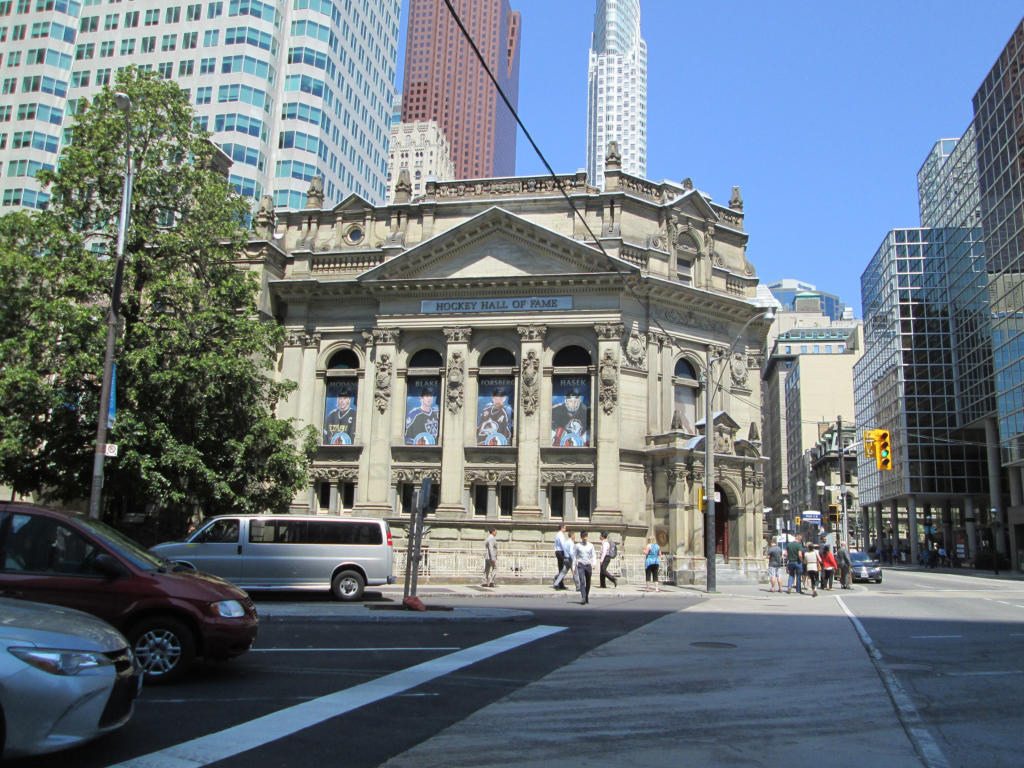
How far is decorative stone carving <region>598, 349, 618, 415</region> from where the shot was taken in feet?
113

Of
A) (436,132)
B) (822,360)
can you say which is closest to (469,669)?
(822,360)

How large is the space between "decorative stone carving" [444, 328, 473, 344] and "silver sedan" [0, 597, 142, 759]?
30.5m

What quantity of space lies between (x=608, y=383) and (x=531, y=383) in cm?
339

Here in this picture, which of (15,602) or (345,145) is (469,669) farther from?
(345,145)

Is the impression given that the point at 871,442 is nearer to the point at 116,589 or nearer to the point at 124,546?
the point at 124,546

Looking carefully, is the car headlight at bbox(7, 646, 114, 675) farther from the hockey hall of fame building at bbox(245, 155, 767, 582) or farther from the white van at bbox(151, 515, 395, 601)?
the hockey hall of fame building at bbox(245, 155, 767, 582)

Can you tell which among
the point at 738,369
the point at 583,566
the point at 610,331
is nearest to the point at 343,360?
the point at 610,331

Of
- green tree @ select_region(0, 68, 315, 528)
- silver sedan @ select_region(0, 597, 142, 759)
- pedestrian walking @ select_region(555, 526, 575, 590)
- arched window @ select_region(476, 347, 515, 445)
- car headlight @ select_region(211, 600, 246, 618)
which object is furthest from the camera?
arched window @ select_region(476, 347, 515, 445)

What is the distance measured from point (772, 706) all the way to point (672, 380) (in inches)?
1159

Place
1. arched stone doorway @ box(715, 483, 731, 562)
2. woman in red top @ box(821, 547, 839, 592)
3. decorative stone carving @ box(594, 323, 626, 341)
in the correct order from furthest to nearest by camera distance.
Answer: arched stone doorway @ box(715, 483, 731, 562), decorative stone carving @ box(594, 323, 626, 341), woman in red top @ box(821, 547, 839, 592)

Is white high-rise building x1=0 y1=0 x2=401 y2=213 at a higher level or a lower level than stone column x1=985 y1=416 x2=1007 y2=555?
higher

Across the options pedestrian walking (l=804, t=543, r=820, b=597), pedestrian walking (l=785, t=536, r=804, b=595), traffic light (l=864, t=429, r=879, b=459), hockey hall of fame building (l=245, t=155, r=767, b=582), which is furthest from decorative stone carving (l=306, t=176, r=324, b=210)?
pedestrian walking (l=804, t=543, r=820, b=597)

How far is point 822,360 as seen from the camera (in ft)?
410

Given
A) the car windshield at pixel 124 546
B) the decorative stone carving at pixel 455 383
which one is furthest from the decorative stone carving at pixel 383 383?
the car windshield at pixel 124 546
